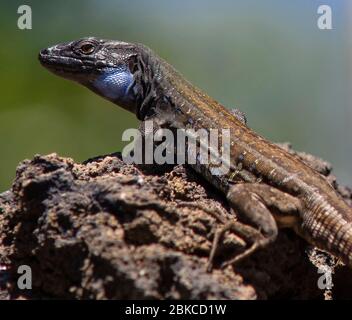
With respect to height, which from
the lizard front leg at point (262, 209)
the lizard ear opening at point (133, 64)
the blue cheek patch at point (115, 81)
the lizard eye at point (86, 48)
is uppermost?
the lizard eye at point (86, 48)

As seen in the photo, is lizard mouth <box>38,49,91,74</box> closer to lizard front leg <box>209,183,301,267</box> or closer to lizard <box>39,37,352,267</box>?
lizard <box>39,37,352,267</box>

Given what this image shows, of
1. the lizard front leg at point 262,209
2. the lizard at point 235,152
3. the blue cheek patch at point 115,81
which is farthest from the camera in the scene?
the blue cheek patch at point 115,81

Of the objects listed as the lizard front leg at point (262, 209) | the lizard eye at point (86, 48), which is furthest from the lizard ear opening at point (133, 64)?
the lizard front leg at point (262, 209)

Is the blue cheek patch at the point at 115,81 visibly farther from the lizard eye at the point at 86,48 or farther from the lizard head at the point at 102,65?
the lizard eye at the point at 86,48

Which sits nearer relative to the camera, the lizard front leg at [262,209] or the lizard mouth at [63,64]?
the lizard front leg at [262,209]

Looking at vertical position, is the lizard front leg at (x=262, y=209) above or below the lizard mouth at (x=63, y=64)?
below

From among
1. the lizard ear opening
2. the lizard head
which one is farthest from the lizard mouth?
the lizard ear opening
